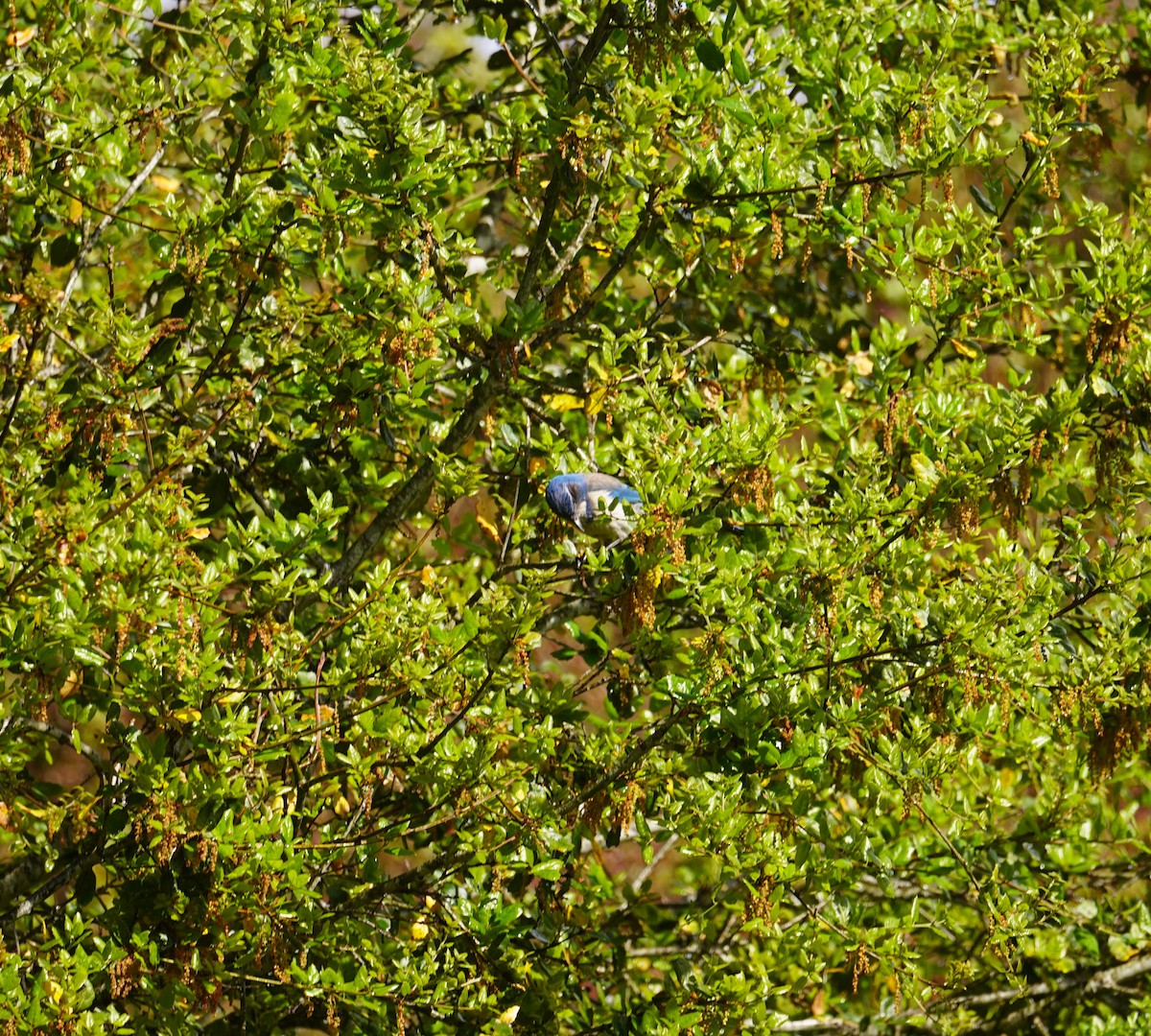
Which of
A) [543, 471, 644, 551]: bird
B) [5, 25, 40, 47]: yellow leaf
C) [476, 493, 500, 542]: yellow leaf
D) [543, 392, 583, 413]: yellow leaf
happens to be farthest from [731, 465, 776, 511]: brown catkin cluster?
[5, 25, 40, 47]: yellow leaf

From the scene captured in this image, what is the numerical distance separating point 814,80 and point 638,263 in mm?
700

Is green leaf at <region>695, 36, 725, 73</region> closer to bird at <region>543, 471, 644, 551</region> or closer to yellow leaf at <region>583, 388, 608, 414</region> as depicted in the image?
yellow leaf at <region>583, 388, 608, 414</region>

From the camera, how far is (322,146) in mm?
4004

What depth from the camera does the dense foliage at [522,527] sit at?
2.99 m

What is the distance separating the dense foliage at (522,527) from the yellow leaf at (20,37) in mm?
63

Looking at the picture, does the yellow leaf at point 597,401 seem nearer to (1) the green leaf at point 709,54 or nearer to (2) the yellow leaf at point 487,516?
(2) the yellow leaf at point 487,516

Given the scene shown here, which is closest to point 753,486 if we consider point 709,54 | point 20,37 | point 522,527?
point 522,527

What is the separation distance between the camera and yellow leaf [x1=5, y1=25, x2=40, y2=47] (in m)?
3.45

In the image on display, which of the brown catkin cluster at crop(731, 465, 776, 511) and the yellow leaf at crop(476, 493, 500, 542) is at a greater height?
the brown catkin cluster at crop(731, 465, 776, 511)

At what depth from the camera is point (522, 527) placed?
3.57 meters

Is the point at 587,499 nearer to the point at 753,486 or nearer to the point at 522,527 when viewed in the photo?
the point at 522,527

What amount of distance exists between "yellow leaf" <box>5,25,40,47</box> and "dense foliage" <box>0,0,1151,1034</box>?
6 cm

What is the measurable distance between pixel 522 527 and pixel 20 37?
1766 mm

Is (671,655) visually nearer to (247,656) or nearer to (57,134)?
(247,656)
